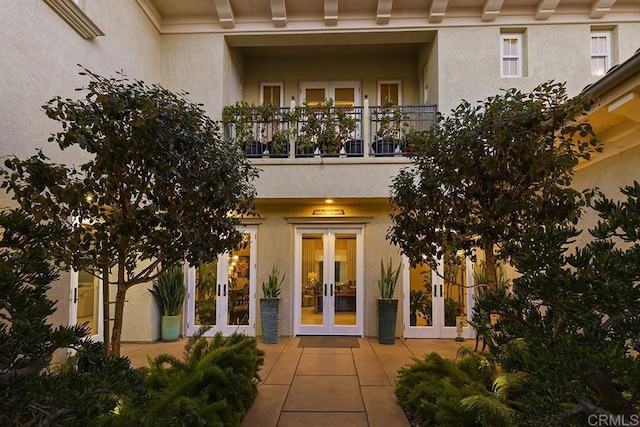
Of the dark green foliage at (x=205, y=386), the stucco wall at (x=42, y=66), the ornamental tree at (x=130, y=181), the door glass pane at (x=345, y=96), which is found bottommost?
the dark green foliage at (x=205, y=386)

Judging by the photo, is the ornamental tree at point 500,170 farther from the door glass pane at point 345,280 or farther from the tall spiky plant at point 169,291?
the tall spiky plant at point 169,291

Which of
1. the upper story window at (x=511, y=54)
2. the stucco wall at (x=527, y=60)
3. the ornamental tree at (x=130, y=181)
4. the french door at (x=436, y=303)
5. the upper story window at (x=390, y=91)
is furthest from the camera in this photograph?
the upper story window at (x=390, y=91)

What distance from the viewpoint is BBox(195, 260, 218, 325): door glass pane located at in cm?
860

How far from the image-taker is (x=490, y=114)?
3482 millimetres

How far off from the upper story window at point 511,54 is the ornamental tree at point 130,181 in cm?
706

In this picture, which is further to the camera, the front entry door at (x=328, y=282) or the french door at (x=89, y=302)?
the front entry door at (x=328, y=282)

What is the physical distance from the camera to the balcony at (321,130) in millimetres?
7707

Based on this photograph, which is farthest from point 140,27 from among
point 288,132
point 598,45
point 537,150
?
point 598,45

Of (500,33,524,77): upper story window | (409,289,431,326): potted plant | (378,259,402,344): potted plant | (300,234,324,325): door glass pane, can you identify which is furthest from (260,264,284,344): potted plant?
(500,33,524,77): upper story window

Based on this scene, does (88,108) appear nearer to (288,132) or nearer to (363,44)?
(288,132)

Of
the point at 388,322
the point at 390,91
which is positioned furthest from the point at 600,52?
the point at 388,322

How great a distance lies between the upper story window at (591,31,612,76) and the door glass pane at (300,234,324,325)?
687 cm

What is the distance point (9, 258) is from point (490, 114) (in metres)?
3.70

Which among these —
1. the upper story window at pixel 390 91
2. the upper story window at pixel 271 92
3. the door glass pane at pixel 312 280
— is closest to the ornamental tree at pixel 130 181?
the door glass pane at pixel 312 280
